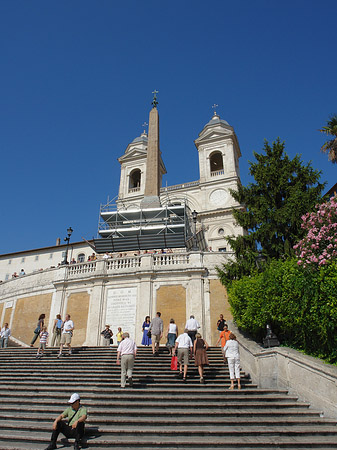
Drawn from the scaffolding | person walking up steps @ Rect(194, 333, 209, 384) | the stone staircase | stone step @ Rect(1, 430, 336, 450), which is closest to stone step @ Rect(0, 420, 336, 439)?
the stone staircase

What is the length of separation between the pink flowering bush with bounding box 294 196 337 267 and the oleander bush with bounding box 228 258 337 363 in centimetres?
41

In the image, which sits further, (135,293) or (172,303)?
(135,293)

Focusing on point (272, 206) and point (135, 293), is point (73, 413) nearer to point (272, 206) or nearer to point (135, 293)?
point (135, 293)

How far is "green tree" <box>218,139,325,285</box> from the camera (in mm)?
16219

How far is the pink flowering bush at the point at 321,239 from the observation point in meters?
10.4

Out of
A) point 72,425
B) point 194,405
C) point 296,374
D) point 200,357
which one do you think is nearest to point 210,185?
point 200,357

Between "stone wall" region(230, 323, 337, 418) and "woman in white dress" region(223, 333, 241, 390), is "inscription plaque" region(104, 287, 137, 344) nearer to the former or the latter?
"stone wall" region(230, 323, 337, 418)

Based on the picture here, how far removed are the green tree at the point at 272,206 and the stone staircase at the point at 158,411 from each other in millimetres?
6795

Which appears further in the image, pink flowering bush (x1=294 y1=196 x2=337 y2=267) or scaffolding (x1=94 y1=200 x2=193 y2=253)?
scaffolding (x1=94 y1=200 x2=193 y2=253)

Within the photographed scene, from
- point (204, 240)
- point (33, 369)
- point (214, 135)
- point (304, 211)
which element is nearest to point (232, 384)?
point (33, 369)

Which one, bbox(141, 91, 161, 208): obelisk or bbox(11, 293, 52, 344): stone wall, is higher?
bbox(141, 91, 161, 208): obelisk

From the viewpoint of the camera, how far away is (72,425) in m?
6.48

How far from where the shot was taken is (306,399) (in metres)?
8.23

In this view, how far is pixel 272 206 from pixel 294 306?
849 cm
